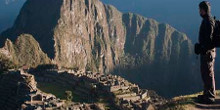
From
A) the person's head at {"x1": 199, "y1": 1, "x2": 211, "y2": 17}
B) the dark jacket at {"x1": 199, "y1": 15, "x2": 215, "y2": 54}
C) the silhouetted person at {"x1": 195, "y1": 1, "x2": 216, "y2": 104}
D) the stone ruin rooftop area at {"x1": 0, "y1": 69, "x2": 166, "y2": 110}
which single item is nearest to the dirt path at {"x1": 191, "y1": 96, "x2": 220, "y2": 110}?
the silhouetted person at {"x1": 195, "y1": 1, "x2": 216, "y2": 104}

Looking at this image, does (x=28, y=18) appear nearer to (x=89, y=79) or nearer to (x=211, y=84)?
(x=89, y=79)

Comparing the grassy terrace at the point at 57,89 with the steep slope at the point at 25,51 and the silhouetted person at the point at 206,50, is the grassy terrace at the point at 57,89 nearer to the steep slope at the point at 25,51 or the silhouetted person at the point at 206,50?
the steep slope at the point at 25,51

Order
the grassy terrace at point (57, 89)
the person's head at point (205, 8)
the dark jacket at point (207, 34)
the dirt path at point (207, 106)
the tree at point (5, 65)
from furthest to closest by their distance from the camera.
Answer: the tree at point (5, 65) → the grassy terrace at point (57, 89) → the person's head at point (205, 8) → the dirt path at point (207, 106) → the dark jacket at point (207, 34)

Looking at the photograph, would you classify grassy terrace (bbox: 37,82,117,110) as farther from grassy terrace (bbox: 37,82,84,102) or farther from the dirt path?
the dirt path

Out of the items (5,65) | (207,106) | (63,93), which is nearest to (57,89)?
(63,93)

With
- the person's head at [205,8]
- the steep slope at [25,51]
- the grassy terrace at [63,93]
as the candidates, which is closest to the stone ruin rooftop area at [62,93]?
the grassy terrace at [63,93]

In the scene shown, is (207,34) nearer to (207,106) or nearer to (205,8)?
(205,8)
